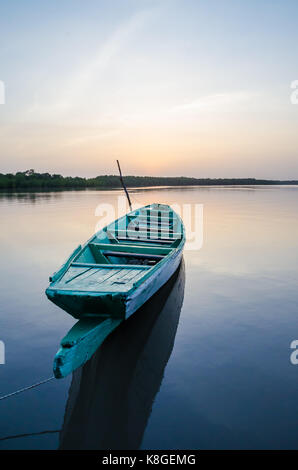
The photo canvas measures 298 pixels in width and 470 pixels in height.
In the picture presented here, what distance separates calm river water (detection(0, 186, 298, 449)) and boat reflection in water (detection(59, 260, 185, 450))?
0.05 ft

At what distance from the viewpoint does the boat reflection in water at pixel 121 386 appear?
3.56m

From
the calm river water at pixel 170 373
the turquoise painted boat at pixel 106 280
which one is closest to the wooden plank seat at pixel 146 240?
the turquoise painted boat at pixel 106 280

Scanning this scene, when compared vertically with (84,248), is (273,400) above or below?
below

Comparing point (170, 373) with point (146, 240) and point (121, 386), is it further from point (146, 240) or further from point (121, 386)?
point (146, 240)

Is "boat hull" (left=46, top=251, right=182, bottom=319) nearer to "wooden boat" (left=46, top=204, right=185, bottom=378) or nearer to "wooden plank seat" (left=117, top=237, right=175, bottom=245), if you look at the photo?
"wooden boat" (left=46, top=204, right=185, bottom=378)

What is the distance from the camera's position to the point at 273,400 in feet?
13.4

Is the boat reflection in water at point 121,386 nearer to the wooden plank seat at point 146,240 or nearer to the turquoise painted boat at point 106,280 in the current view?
the turquoise painted boat at point 106,280

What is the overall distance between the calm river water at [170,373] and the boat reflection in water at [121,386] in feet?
0.05

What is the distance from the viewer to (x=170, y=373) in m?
4.80

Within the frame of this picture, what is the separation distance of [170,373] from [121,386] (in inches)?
30.5

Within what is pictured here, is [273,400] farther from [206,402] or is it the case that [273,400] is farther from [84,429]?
[84,429]

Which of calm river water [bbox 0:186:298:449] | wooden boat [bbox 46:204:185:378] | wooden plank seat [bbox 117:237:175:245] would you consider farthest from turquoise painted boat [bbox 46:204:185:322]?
calm river water [bbox 0:186:298:449]
